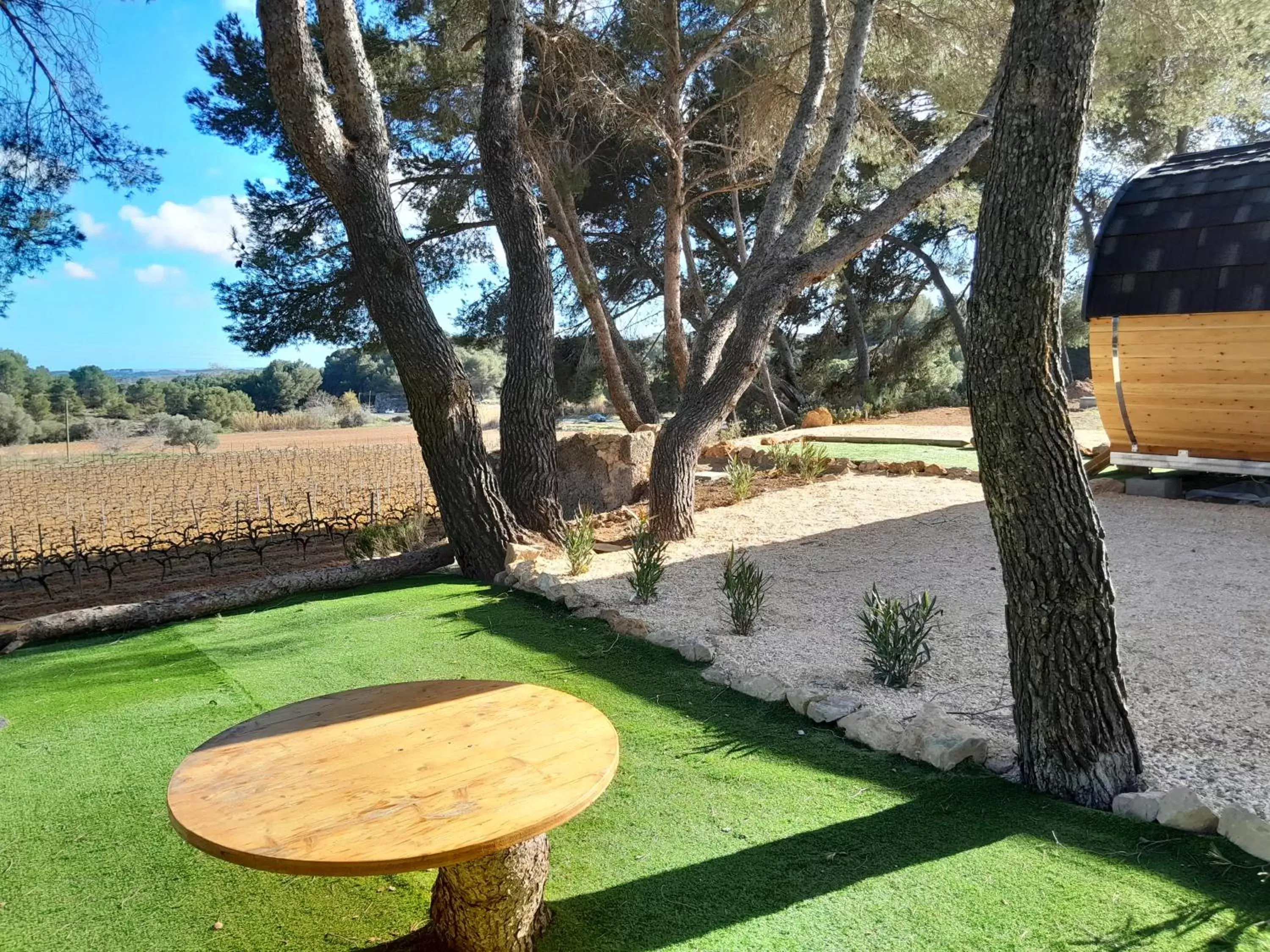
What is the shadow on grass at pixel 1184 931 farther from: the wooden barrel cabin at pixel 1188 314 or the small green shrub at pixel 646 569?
the wooden barrel cabin at pixel 1188 314

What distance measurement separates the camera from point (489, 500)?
611cm

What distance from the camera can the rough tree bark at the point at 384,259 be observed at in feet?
18.2

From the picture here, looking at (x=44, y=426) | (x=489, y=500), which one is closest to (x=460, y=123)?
(x=489, y=500)

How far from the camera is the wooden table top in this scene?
1.53 meters

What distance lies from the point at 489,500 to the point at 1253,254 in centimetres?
613

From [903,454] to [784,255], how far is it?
173 inches

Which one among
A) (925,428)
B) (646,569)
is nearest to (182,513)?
(646,569)

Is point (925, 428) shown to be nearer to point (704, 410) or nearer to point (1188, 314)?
point (1188, 314)

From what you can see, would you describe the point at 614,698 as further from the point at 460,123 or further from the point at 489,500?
the point at 460,123

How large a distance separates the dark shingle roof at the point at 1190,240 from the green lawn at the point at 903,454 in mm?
2207

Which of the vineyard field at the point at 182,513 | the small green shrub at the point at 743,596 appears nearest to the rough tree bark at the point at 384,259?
the small green shrub at the point at 743,596

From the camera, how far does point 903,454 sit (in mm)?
10172

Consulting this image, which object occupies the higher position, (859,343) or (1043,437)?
(859,343)

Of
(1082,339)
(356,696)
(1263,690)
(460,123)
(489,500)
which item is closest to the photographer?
(356,696)
